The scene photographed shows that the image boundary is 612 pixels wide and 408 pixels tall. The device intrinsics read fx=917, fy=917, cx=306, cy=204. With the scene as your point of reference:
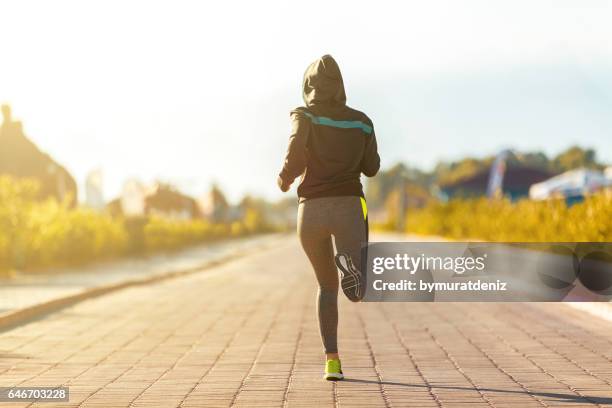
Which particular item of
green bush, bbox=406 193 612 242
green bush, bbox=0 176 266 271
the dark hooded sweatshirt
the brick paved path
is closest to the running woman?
the dark hooded sweatshirt

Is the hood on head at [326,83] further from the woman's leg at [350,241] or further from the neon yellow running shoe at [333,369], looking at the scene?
the neon yellow running shoe at [333,369]

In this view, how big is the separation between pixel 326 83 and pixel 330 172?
60 cm

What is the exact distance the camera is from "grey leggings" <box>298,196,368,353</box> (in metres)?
6.06

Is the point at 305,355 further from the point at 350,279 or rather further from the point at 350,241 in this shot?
the point at 350,241

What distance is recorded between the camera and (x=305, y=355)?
301 inches

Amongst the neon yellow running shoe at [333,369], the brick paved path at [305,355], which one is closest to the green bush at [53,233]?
the brick paved path at [305,355]

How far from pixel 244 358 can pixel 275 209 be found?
162769 mm

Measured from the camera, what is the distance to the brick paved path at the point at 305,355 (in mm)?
5859

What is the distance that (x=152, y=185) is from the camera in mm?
68500

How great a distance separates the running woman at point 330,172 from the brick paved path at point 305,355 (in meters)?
0.78

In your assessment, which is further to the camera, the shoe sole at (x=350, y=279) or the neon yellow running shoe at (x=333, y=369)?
the neon yellow running shoe at (x=333, y=369)

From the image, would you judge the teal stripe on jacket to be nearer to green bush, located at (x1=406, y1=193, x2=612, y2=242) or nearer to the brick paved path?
the brick paved path

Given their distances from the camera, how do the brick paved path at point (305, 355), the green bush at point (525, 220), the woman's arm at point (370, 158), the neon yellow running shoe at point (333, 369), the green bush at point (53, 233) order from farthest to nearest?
the green bush at point (53, 233), the green bush at point (525, 220), the neon yellow running shoe at point (333, 369), the woman's arm at point (370, 158), the brick paved path at point (305, 355)

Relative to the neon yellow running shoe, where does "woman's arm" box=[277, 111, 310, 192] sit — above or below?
above
